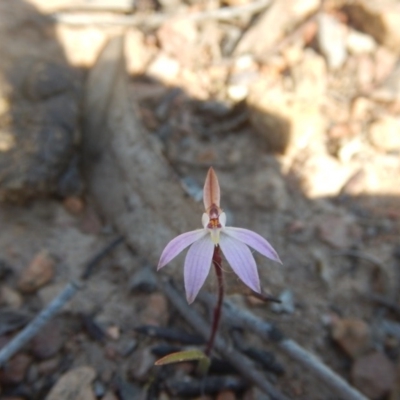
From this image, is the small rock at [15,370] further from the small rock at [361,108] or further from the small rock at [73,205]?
the small rock at [361,108]

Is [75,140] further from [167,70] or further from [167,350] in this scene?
[167,350]

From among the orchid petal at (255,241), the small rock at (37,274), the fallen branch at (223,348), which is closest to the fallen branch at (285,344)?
the fallen branch at (223,348)

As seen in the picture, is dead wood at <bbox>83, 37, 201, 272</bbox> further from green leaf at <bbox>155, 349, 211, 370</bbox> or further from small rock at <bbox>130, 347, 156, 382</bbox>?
green leaf at <bbox>155, 349, 211, 370</bbox>

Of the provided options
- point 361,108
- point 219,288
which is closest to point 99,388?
point 219,288

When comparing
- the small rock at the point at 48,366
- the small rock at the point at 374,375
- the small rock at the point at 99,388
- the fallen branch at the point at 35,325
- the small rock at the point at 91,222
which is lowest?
the small rock at the point at 374,375

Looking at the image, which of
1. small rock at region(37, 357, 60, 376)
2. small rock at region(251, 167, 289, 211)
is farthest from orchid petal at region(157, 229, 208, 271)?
small rock at region(251, 167, 289, 211)

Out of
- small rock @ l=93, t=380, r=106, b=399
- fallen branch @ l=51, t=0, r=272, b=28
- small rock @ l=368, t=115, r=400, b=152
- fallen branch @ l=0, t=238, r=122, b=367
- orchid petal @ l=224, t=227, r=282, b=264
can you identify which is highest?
fallen branch @ l=51, t=0, r=272, b=28
